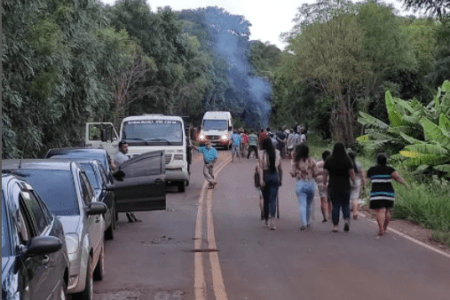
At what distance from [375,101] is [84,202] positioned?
38.0 m

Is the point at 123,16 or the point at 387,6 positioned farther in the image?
the point at 123,16

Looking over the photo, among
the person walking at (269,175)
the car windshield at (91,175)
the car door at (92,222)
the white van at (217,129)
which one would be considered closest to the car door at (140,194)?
the car windshield at (91,175)

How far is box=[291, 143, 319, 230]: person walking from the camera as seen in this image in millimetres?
15531

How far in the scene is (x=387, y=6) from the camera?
44.4m

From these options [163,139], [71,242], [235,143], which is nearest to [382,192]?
[71,242]

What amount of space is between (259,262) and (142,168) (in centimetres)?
515

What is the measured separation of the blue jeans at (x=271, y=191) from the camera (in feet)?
52.2

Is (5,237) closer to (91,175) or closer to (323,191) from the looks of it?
(91,175)

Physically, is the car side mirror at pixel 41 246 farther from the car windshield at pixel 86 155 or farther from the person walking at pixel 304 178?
the car windshield at pixel 86 155

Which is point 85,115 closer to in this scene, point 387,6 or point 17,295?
point 387,6

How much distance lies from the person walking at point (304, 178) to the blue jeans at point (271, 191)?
0.45m

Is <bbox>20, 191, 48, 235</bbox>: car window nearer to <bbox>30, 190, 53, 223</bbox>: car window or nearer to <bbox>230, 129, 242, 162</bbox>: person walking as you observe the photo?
<bbox>30, 190, 53, 223</bbox>: car window

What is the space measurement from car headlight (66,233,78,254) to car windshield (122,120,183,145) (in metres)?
16.7

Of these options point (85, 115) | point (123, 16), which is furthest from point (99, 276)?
point (123, 16)
